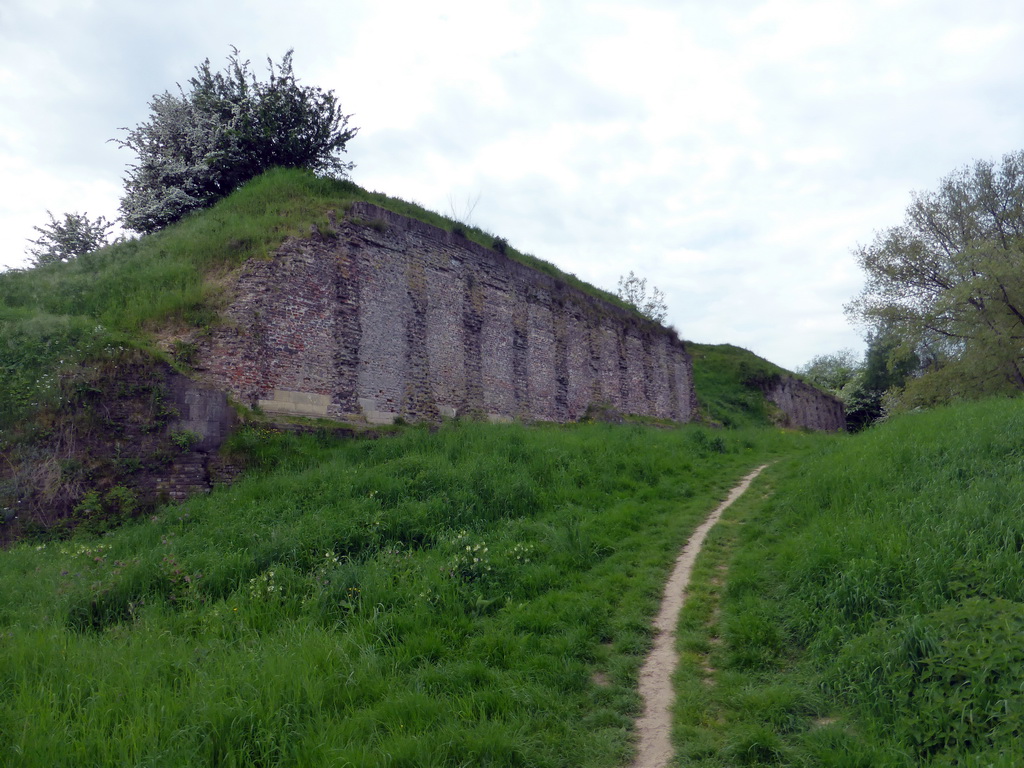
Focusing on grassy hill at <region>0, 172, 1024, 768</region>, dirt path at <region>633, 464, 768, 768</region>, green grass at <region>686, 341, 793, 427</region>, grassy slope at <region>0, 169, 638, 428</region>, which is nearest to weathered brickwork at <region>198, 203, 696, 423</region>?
grassy slope at <region>0, 169, 638, 428</region>

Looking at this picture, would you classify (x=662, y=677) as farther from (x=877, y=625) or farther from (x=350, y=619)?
(x=350, y=619)

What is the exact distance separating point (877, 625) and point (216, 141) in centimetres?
1908

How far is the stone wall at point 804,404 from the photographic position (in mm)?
33375

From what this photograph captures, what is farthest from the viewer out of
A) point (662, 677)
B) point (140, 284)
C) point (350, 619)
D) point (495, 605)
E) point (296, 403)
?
point (140, 284)

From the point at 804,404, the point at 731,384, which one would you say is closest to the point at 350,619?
the point at 731,384

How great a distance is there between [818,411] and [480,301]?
28688 mm

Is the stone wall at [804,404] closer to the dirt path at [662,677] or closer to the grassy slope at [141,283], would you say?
the grassy slope at [141,283]

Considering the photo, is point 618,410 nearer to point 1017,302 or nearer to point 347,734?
point 1017,302

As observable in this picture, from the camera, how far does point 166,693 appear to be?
4.66 metres

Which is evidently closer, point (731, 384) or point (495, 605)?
point (495, 605)

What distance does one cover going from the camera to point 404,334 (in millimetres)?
14484

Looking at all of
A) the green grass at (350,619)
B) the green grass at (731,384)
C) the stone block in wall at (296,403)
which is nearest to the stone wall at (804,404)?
the green grass at (731,384)

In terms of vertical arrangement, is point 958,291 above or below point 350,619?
above

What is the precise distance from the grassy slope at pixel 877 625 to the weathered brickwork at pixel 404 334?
25.9ft
